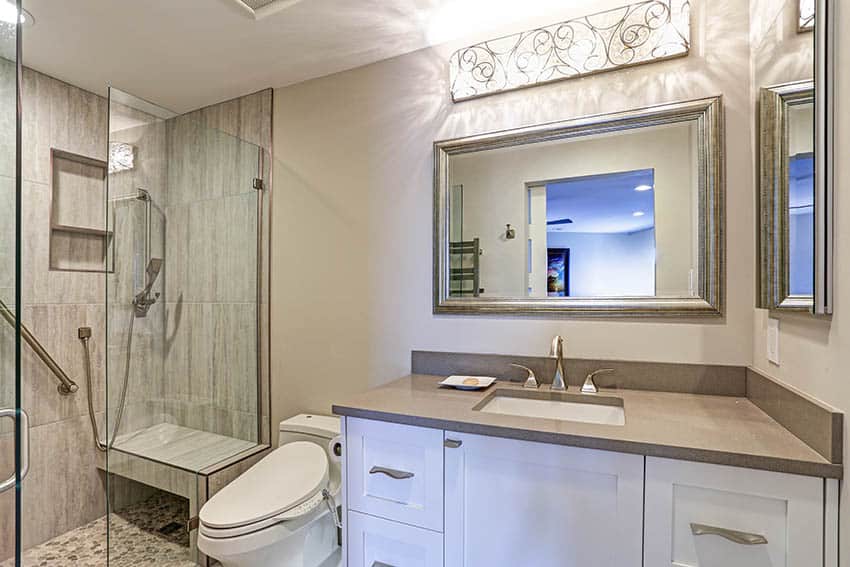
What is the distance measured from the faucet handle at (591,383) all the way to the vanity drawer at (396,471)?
60 centimetres

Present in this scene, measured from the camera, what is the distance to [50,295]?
7.11ft

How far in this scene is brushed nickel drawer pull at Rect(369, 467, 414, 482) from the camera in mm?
1230

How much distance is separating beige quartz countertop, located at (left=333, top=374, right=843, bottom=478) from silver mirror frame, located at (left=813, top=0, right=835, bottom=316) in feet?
1.06

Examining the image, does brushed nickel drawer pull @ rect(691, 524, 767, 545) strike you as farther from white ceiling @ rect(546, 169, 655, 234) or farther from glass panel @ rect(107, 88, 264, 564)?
glass panel @ rect(107, 88, 264, 564)

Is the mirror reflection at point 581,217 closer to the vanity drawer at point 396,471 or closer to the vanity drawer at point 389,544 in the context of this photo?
the vanity drawer at point 396,471

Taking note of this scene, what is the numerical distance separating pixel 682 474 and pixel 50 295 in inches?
111

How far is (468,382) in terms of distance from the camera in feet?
5.20

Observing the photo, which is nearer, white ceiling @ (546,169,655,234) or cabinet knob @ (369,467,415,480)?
cabinet knob @ (369,467,415,480)

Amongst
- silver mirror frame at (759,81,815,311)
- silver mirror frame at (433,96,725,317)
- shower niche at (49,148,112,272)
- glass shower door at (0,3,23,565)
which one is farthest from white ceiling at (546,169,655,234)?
shower niche at (49,148,112,272)

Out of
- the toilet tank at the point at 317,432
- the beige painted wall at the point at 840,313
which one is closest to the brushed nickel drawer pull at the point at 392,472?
the toilet tank at the point at 317,432

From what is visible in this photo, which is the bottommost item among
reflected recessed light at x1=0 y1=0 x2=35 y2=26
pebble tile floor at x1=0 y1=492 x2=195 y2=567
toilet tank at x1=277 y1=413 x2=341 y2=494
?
pebble tile floor at x1=0 y1=492 x2=195 y2=567

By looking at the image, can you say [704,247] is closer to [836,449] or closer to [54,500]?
[836,449]

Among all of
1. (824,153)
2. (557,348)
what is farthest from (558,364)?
(824,153)

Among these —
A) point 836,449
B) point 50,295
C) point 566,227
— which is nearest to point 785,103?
point 566,227
